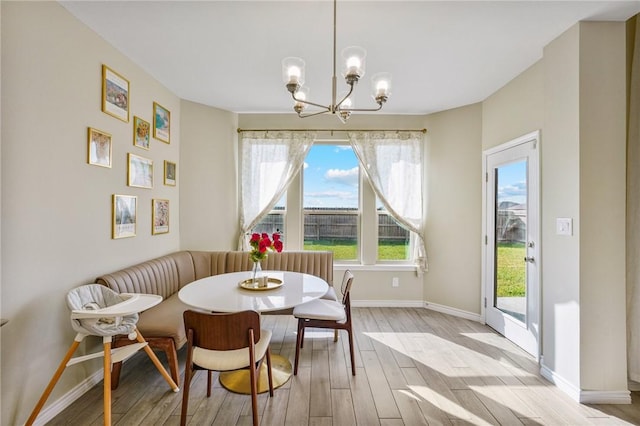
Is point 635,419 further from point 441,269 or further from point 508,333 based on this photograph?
point 441,269

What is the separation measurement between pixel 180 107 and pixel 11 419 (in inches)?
125

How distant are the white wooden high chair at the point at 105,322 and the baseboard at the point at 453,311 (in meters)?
3.13

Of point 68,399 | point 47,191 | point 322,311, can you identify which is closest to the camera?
point 47,191

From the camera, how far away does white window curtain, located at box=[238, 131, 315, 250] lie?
12.5ft

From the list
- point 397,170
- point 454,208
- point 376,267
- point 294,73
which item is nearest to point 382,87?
point 294,73

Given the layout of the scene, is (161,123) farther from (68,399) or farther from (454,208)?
(454,208)

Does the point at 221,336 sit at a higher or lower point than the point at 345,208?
lower

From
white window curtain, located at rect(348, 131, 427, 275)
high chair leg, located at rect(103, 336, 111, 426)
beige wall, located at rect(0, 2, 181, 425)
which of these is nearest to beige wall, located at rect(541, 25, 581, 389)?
white window curtain, located at rect(348, 131, 427, 275)

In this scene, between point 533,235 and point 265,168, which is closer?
point 533,235

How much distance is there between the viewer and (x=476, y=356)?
2572mm

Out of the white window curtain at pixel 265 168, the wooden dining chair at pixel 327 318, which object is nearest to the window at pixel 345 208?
the white window curtain at pixel 265 168

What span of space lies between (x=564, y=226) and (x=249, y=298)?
95.1 inches

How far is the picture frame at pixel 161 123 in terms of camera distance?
298cm

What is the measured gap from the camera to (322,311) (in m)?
2.35
